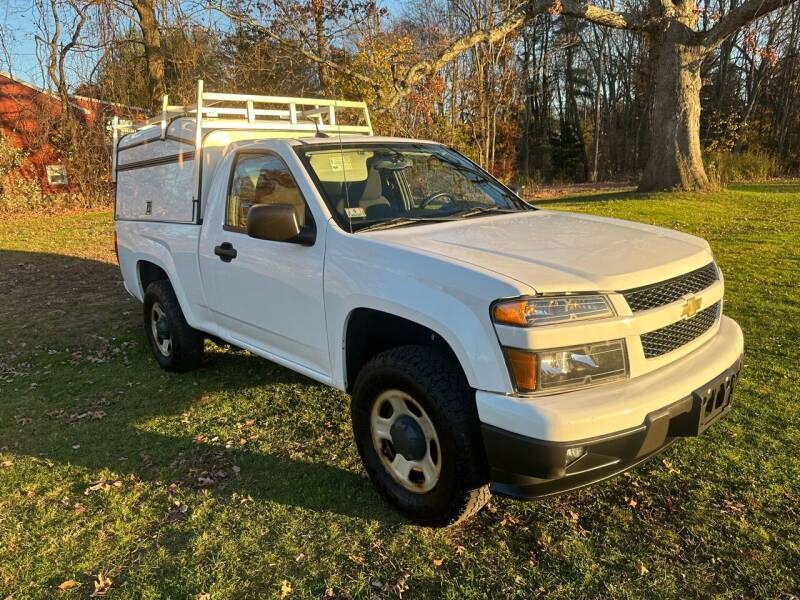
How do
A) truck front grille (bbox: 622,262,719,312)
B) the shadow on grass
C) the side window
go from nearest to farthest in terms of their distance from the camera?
truck front grille (bbox: 622,262,719,312)
the shadow on grass
the side window

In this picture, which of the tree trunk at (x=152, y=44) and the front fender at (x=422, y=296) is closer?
the front fender at (x=422, y=296)

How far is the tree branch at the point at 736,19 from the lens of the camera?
12.7 meters

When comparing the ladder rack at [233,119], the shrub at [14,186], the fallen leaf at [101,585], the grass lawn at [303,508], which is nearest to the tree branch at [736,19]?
the grass lawn at [303,508]

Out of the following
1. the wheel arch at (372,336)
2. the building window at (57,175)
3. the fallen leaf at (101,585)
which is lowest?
the fallen leaf at (101,585)

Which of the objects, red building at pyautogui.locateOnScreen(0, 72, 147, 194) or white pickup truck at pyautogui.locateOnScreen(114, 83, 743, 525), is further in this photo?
red building at pyautogui.locateOnScreen(0, 72, 147, 194)

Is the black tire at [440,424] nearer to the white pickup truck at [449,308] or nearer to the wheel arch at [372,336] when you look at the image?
the white pickup truck at [449,308]

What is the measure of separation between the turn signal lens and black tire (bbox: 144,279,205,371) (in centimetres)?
335

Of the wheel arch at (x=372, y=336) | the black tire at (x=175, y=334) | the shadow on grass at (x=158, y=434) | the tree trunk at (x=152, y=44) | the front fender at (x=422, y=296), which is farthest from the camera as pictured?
the tree trunk at (x=152, y=44)

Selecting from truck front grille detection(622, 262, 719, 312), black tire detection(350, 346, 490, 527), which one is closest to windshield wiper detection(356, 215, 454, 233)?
black tire detection(350, 346, 490, 527)

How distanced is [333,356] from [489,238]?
1074mm

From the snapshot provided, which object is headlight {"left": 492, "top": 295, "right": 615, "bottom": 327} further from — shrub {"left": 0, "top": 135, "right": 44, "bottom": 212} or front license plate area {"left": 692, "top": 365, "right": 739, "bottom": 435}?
shrub {"left": 0, "top": 135, "right": 44, "bottom": 212}

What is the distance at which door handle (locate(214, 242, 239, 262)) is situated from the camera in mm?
4006

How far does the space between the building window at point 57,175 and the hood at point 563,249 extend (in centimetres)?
2061

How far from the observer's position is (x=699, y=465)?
339 centimetres
